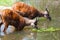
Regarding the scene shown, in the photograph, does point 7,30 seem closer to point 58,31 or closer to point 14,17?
point 14,17

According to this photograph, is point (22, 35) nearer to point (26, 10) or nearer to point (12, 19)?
point (12, 19)

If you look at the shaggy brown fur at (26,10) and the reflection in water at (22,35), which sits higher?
the shaggy brown fur at (26,10)

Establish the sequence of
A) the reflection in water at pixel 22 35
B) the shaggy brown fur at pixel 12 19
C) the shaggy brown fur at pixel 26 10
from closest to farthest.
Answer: the reflection in water at pixel 22 35 < the shaggy brown fur at pixel 12 19 < the shaggy brown fur at pixel 26 10

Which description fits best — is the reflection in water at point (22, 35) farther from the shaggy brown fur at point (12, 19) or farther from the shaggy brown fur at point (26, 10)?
the shaggy brown fur at point (26, 10)

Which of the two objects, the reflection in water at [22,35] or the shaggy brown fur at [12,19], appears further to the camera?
the shaggy brown fur at [12,19]

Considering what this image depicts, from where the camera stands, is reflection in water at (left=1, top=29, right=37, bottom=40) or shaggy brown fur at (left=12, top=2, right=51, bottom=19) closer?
reflection in water at (left=1, top=29, right=37, bottom=40)

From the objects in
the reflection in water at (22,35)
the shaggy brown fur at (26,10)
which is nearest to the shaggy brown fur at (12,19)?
the reflection in water at (22,35)

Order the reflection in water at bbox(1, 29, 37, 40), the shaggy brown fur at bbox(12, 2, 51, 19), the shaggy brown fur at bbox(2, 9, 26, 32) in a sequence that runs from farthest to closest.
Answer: the shaggy brown fur at bbox(12, 2, 51, 19) → the shaggy brown fur at bbox(2, 9, 26, 32) → the reflection in water at bbox(1, 29, 37, 40)

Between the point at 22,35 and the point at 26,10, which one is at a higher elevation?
the point at 26,10

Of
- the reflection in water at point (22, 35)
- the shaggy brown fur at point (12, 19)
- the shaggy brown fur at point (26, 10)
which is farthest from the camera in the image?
the shaggy brown fur at point (26, 10)

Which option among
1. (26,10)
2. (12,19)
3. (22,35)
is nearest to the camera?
(22,35)

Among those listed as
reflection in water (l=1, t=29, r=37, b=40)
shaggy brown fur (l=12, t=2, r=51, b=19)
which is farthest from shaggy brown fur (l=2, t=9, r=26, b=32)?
shaggy brown fur (l=12, t=2, r=51, b=19)

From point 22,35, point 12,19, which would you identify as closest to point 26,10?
point 12,19

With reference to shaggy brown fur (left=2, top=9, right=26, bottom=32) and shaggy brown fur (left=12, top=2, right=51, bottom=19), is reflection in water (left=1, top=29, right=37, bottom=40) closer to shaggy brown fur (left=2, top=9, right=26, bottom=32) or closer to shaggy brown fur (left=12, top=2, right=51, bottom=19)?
shaggy brown fur (left=2, top=9, right=26, bottom=32)
